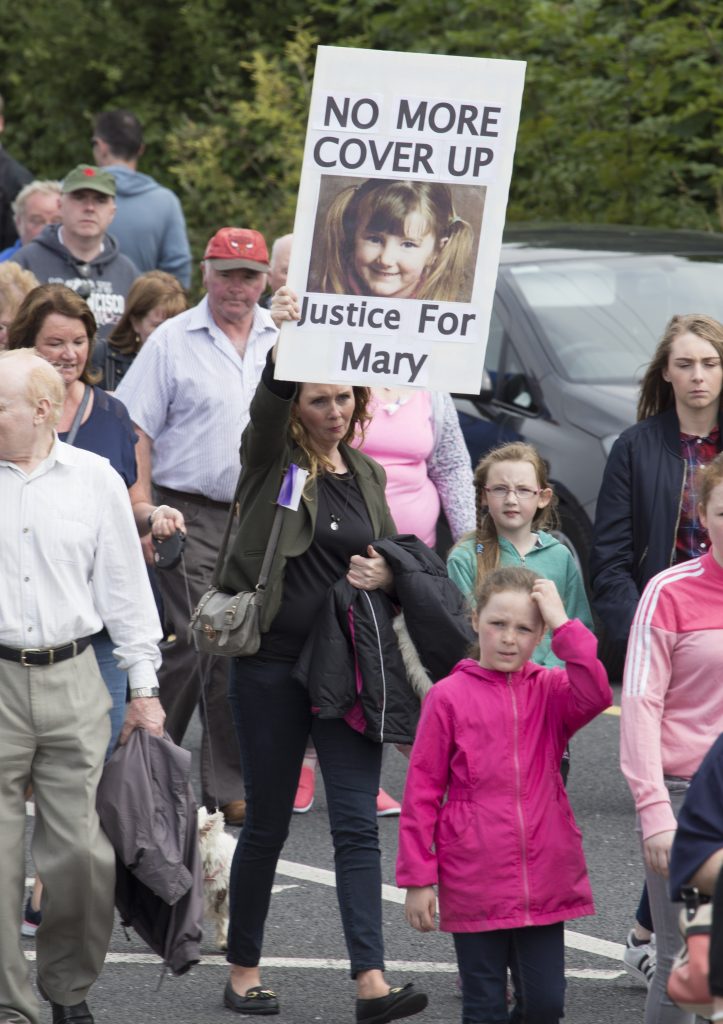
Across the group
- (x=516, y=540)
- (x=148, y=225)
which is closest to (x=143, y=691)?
(x=516, y=540)

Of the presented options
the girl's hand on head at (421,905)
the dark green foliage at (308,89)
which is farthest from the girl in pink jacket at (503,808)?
the dark green foliage at (308,89)

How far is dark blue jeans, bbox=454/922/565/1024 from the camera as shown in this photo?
4699 mm

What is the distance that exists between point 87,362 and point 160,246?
17.5 ft

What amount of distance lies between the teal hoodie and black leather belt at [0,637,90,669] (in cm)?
158

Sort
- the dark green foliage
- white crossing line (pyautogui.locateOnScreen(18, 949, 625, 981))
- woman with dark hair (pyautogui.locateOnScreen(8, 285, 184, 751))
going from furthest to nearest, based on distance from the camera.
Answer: the dark green foliage → woman with dark hair (pyautogui.locateOnScreen(8, 285, 184, 751)) → white crossing line (pyautogui.locateOnScreen(18, 949, 625, 981))

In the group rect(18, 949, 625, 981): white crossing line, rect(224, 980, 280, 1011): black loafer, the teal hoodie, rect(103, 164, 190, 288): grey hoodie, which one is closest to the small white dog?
rect(18, 949, 625, 981): white crossing line

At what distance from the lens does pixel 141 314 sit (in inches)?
344

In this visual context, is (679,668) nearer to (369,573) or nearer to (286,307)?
(369,573)

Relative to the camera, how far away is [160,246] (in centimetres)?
1133

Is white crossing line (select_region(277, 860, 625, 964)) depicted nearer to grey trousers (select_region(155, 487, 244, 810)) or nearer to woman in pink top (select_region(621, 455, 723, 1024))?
grey trousers (select_region(155, 487, 244, 810))

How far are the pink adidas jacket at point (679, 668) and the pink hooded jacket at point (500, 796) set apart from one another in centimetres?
16

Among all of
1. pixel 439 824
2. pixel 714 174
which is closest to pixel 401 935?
pixel 439 824

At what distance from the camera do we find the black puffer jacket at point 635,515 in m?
6.05

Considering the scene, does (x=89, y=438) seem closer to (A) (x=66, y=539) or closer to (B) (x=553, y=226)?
(A) (x=66, y=539)
